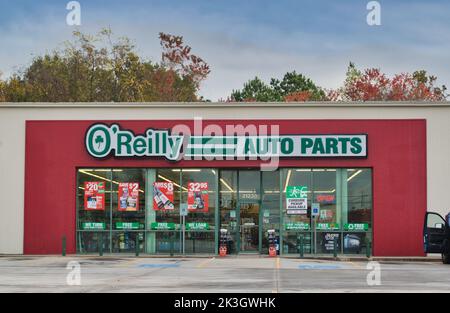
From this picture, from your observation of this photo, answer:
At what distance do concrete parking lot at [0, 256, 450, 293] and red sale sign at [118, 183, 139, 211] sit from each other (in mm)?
3937

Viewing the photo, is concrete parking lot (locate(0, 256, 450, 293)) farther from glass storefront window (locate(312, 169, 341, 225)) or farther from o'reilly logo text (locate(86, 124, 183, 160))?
o'reilly logo text (locate(86, 124, 183, 160))

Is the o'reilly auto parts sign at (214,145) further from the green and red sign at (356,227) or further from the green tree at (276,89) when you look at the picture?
the green tree at (276,89)

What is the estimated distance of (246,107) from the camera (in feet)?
116

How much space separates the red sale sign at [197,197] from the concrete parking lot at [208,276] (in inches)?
159

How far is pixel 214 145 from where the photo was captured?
3506 cm

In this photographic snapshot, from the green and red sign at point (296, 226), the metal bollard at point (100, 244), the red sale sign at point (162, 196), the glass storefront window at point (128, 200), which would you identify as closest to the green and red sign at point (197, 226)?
the red sale sign at point (162, 196)

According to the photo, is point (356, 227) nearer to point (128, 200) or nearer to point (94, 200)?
point (128, 200)

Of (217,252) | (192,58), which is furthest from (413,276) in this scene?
(192,58)

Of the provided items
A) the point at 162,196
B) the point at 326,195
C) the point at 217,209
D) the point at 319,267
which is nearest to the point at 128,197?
the point at 162,196

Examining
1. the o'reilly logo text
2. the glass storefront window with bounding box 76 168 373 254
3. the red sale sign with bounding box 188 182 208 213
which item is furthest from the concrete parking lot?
the o'reilly logo text

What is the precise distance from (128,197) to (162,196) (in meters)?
1.49

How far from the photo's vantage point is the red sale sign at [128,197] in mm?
35438

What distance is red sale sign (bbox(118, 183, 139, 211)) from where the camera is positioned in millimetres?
35438
